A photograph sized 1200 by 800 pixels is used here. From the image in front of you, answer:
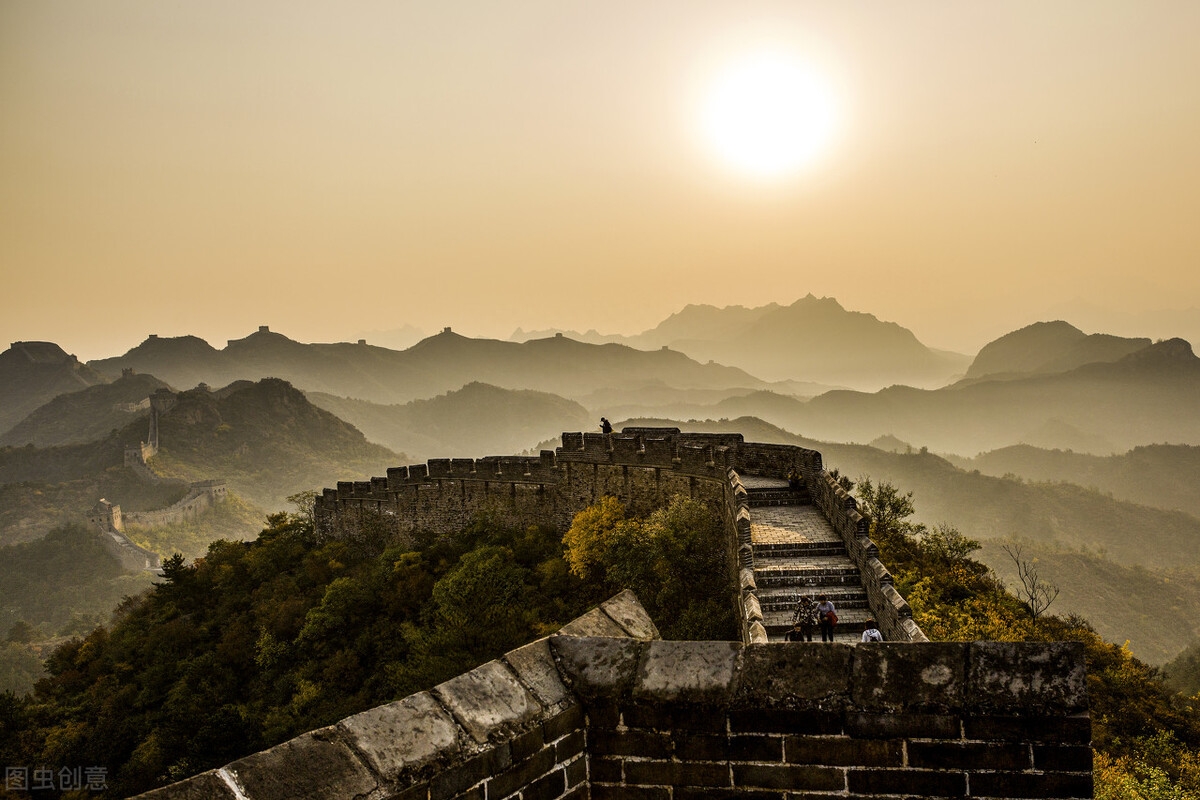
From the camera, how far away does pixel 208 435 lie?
12862 cm

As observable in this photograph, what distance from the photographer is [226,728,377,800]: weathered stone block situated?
88.1 inches

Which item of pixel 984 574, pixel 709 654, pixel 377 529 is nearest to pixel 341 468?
pixel 377 529

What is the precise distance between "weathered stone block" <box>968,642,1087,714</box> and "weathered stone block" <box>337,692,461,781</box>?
2.03 meters

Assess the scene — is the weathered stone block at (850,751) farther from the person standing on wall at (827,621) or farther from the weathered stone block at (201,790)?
the person standing on wall at (827,621)

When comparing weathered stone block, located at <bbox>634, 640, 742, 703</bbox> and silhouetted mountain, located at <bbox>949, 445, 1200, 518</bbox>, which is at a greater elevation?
weathered stone block, located at <bbox>634, 640, 742, 703</bbox>

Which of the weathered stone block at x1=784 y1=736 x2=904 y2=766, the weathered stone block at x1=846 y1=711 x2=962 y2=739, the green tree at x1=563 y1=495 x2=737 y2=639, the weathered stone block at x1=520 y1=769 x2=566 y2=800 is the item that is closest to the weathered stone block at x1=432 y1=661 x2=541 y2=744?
the weathered stone block at x1=520 y1=769 x2=566 y2=800

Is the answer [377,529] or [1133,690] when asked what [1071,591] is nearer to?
[1133,690]

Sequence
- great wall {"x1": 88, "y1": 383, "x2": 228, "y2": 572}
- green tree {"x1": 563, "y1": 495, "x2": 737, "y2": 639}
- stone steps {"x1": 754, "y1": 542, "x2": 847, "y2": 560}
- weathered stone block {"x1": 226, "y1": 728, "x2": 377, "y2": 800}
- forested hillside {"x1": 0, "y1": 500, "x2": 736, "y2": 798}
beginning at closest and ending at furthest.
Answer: weathered stone block {"x1": 226, "y1": 728, "x2": 377, "y2": 800}
stone steps {"x1": 754, "y1": 542, "x2": 847, "y2": 560}
green tree {"x1": 563, "y1": 495, "x2": 737, "y2": 639}
forested hillside {"x1": 0, "y1": 500, "x2": 736, "y2": 798}
great wall {"x1": 88, "y1": 383, "x2": 228, "y2": 572}

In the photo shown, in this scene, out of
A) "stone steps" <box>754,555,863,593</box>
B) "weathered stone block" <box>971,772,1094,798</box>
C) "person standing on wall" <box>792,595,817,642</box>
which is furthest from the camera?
"stone steps" <box>754,555,863,593</box>

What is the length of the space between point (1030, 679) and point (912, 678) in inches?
17.5

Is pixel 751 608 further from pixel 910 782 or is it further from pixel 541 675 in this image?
pixel 541 675

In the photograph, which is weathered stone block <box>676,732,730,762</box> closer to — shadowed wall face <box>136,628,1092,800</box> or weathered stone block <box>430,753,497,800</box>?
shadowed wall face <box>136,628,1092,800</box>

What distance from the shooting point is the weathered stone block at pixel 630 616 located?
3652 millimetres

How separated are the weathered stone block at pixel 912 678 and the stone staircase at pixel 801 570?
27.7 feet
